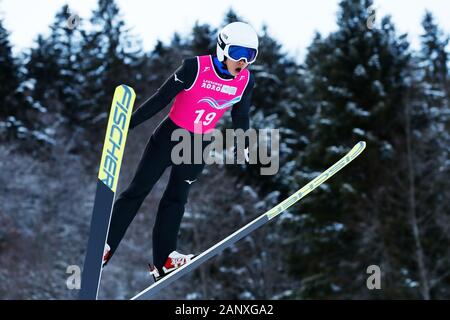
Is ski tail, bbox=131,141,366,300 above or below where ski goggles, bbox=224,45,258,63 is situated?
below

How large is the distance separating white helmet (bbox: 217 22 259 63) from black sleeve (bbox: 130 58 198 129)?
27cm

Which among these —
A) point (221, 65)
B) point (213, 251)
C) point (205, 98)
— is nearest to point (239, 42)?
point (221, 65)

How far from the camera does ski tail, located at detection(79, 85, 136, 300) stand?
16.0 ft

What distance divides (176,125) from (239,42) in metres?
0.81

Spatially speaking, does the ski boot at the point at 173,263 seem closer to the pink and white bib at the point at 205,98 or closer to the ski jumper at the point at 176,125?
the ski jumper at the point at 176,125

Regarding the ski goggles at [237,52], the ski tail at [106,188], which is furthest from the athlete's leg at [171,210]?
the ski goggles at [237,52]

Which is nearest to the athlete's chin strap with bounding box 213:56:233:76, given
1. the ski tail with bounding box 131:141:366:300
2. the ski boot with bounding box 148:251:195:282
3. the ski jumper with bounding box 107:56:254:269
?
the ski jumper with bounding box 107:56:254:269

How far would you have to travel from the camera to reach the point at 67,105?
30.0 m

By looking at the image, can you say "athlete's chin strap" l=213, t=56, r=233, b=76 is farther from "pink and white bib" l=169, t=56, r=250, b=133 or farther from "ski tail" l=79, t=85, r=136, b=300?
"ski tail" l=79, t=85, r=136, b=300

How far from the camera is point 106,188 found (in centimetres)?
494

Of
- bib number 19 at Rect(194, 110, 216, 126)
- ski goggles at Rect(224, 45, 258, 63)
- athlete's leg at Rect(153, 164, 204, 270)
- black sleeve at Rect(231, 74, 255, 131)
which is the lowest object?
athlete's leg at Rect(153, 164, 204, 270)

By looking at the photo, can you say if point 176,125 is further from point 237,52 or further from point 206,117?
point 237,52

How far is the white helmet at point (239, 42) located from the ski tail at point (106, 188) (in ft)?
2.63
